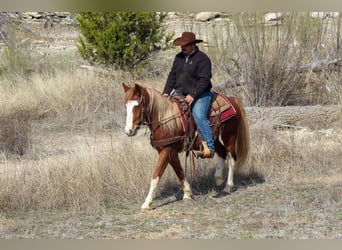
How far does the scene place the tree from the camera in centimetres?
1593

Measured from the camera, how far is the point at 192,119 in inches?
322

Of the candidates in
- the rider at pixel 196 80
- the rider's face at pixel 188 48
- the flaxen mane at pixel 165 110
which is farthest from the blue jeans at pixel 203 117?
the rider's face at pixel 188 48

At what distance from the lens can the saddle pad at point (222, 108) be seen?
8398mm

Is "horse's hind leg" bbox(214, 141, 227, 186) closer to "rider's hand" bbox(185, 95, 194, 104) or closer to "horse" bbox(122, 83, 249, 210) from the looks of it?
"horse" bbox(122, 83, 249, 210)

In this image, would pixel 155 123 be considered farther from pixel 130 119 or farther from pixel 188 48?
pixel 188 48

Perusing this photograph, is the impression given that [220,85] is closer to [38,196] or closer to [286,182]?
[286,182]

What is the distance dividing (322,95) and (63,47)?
12.1 m

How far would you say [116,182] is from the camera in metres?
8.57

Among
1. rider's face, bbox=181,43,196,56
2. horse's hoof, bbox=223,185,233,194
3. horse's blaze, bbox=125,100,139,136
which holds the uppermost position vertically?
rider's face, bbox=181,43,196,56

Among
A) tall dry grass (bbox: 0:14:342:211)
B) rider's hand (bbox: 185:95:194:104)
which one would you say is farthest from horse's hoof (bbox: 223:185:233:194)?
rider's hand (bbox: 185:95:194:104)

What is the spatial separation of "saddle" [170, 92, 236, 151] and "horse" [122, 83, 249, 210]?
4 centimetres

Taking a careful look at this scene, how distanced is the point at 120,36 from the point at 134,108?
8862 mm

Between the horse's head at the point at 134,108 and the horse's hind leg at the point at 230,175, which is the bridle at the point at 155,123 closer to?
the horse's head at the point at 134,108

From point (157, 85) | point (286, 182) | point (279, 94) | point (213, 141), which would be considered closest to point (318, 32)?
point (279, 94)
